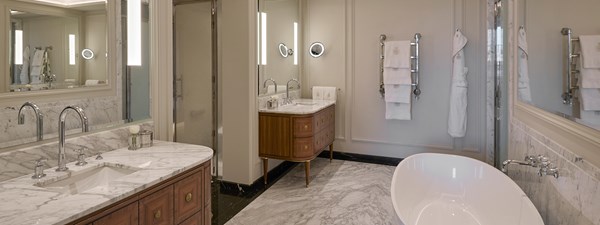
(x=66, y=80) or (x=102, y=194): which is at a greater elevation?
(x=66, y=80)

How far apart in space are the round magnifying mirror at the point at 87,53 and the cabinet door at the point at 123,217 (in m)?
0.96

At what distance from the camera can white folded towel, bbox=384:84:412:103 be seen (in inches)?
163

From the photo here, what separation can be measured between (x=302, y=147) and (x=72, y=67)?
226 centimetres

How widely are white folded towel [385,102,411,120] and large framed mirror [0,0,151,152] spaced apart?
3.02 m

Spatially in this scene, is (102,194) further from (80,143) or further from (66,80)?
(66,80)

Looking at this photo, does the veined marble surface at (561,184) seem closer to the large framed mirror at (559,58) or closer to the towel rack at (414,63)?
the large framed mirror at (559,58)

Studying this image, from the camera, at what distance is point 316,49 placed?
471cm

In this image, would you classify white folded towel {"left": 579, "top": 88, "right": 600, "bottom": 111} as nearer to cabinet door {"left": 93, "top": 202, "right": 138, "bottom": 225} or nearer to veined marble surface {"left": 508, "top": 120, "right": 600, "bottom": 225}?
veined marble surface {"left": 508, "top": 120, "right": 600, "bottom": 225}

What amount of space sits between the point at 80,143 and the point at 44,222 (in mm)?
819

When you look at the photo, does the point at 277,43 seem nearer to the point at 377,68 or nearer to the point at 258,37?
the point at 258,37

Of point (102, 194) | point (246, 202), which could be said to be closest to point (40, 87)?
point (102, 194)

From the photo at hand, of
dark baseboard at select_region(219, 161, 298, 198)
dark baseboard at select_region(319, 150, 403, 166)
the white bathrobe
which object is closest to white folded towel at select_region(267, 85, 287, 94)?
dark baseboard at select_region(219, 161, 298, 198)

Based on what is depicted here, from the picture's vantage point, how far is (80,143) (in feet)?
5.59

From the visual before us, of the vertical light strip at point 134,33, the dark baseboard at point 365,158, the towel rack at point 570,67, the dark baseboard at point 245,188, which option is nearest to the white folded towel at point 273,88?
the dark baseboard at point 245,188
